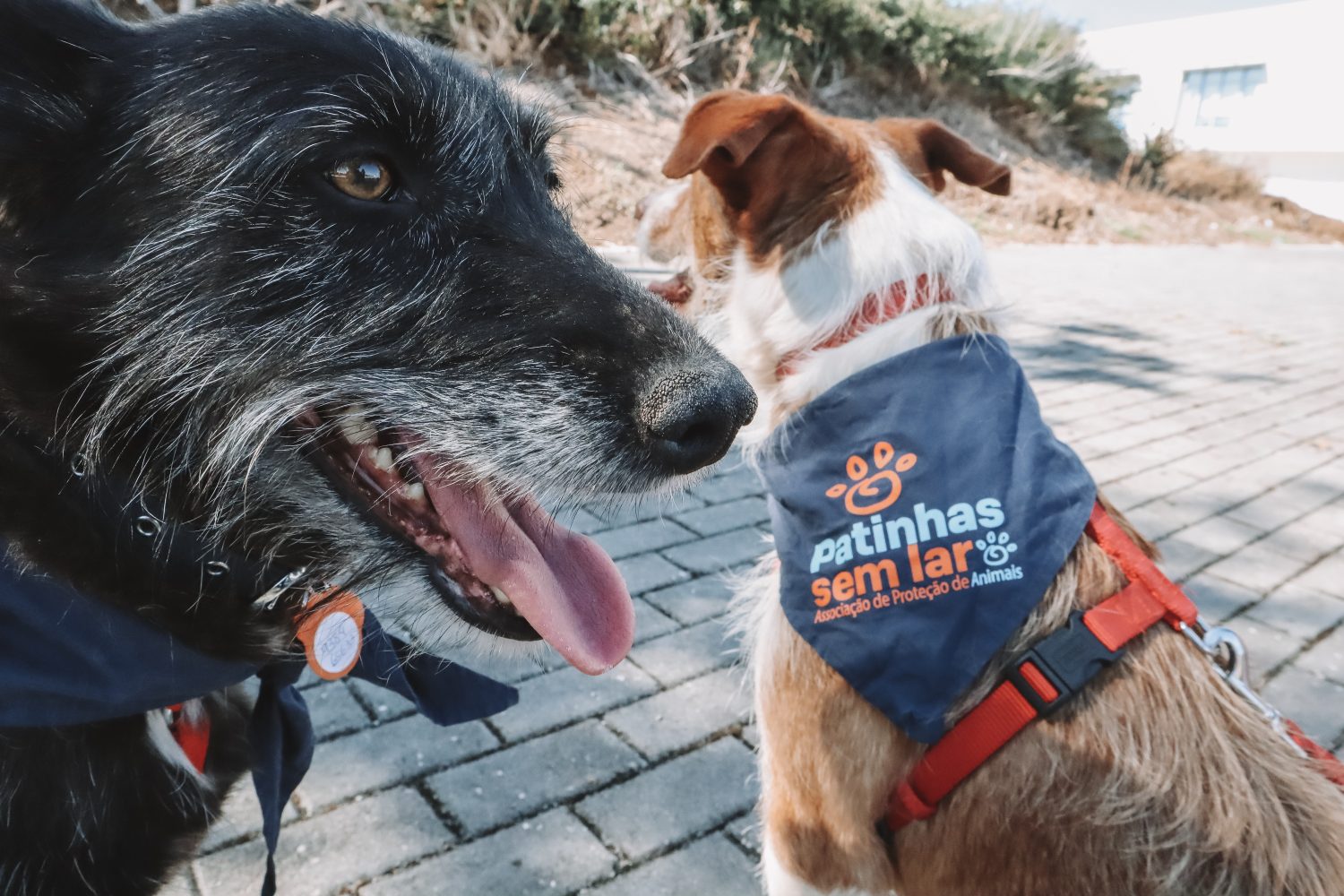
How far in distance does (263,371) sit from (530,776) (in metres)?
1.46

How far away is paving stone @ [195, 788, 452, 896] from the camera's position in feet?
6.83

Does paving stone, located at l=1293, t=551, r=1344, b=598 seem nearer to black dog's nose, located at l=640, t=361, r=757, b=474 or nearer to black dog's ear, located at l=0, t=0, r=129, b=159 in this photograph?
black dog's nose, located at l=640, t=361, r=757, b=474

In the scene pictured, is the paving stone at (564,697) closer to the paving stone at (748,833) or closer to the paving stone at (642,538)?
the paving stone at (748,833)

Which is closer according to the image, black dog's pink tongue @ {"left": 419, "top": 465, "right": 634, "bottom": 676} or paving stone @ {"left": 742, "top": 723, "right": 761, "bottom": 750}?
black dog's pink tongue @ {"left": 419, "top": 465, "right": 634, "bottom": 676}

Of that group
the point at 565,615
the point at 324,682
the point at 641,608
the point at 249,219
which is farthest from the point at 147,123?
the point at 641,608

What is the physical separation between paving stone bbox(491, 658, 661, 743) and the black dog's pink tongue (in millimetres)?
994

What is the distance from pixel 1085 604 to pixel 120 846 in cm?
197

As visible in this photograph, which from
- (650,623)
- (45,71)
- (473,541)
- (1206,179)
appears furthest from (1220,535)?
(1206,179)

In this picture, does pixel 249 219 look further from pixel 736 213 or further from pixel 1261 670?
pixel 1261 670

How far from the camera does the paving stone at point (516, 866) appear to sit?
6.90 feet

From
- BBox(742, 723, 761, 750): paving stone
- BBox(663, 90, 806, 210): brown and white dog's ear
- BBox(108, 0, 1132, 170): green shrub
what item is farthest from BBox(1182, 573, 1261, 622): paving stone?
BBox(108, 0, 1132, 170): green shrub

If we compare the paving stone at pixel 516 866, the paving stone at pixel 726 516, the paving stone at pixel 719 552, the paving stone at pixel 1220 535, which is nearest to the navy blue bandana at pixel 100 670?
the paving stone at pixel 516 866

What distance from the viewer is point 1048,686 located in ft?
5.81

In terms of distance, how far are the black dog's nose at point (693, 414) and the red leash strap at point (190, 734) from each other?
3.58ft
